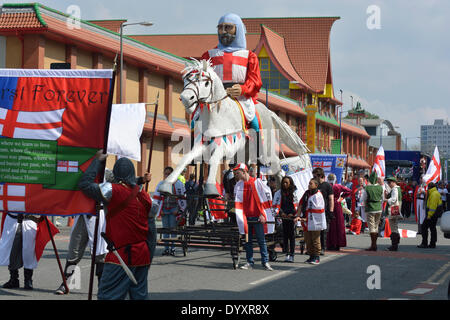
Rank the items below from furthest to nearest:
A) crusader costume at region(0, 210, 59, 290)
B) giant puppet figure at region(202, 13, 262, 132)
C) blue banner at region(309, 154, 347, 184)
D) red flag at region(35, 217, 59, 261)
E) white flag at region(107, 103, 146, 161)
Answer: blue banner at region(309, 154, 347, 184) < giant puppet figure at region(202, 13, 262, 132) < white flag at region(107, 103, 146, 161) < red flag at region(35, 217, 59, 261) < crusader costume at region(0, 210, 59, 290)

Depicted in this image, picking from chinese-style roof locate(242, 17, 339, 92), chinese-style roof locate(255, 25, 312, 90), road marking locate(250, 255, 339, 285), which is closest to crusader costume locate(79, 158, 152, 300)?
road marking locate(250, 255, 339, 285)

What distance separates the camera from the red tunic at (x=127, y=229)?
679 centimetres

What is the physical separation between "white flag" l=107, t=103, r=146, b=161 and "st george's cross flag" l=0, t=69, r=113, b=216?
3.93 metres

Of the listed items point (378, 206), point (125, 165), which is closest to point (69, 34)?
Answer: point (378, 206)

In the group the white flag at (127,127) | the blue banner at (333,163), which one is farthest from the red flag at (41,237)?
the blue banner at (333,163)

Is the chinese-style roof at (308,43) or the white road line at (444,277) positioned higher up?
the chinese-style roof at (308,43)

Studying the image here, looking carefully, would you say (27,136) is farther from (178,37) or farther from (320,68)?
(320,68)

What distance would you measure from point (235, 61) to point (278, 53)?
4606 cm

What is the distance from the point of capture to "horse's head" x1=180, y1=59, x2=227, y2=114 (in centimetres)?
1259

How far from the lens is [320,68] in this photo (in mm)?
63438

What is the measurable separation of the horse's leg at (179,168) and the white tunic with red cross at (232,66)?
1.54 meters

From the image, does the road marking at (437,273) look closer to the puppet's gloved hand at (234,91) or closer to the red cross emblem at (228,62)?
the puppet's gloved hand at (234,91)

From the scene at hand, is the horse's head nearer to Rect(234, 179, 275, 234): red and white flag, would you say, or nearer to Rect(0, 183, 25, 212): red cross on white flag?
Rect(234, 179, 275, 234): red and white flag

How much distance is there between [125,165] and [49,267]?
21.5ft
